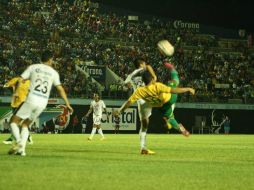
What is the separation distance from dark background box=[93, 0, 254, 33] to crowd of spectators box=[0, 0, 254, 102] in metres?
5.07

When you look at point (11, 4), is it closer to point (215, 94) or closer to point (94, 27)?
point (94, 27)

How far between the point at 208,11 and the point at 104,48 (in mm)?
21887

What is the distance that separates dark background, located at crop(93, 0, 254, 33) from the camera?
71.1 meters

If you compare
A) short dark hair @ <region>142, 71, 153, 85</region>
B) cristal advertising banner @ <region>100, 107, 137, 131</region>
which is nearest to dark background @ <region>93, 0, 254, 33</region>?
cristal advertising banner @ <region>100, 107, 137, 131</region>

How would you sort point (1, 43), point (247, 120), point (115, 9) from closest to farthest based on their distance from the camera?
point (1, 43) → point (247, 120) → point (115, 9)

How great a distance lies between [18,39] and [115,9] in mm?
18369

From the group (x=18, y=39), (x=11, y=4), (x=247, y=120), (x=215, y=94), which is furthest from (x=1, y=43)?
(x=247, y=120)

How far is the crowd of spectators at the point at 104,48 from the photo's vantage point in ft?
162

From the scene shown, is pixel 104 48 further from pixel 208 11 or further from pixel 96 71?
pixel 208 11

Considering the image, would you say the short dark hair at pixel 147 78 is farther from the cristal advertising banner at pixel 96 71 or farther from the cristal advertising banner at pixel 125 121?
the cristal advertising banner at pixel 96 71

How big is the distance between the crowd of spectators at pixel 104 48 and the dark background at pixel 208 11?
16.6ft

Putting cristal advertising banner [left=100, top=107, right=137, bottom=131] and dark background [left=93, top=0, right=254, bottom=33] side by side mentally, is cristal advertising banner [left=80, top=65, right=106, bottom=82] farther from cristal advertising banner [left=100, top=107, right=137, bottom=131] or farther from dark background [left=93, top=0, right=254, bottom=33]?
dark background [left=93, top=0, right=254, bottom=33]

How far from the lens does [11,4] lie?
5538cm

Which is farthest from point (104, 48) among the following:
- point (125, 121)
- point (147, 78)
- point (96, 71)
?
point (147, 78)
